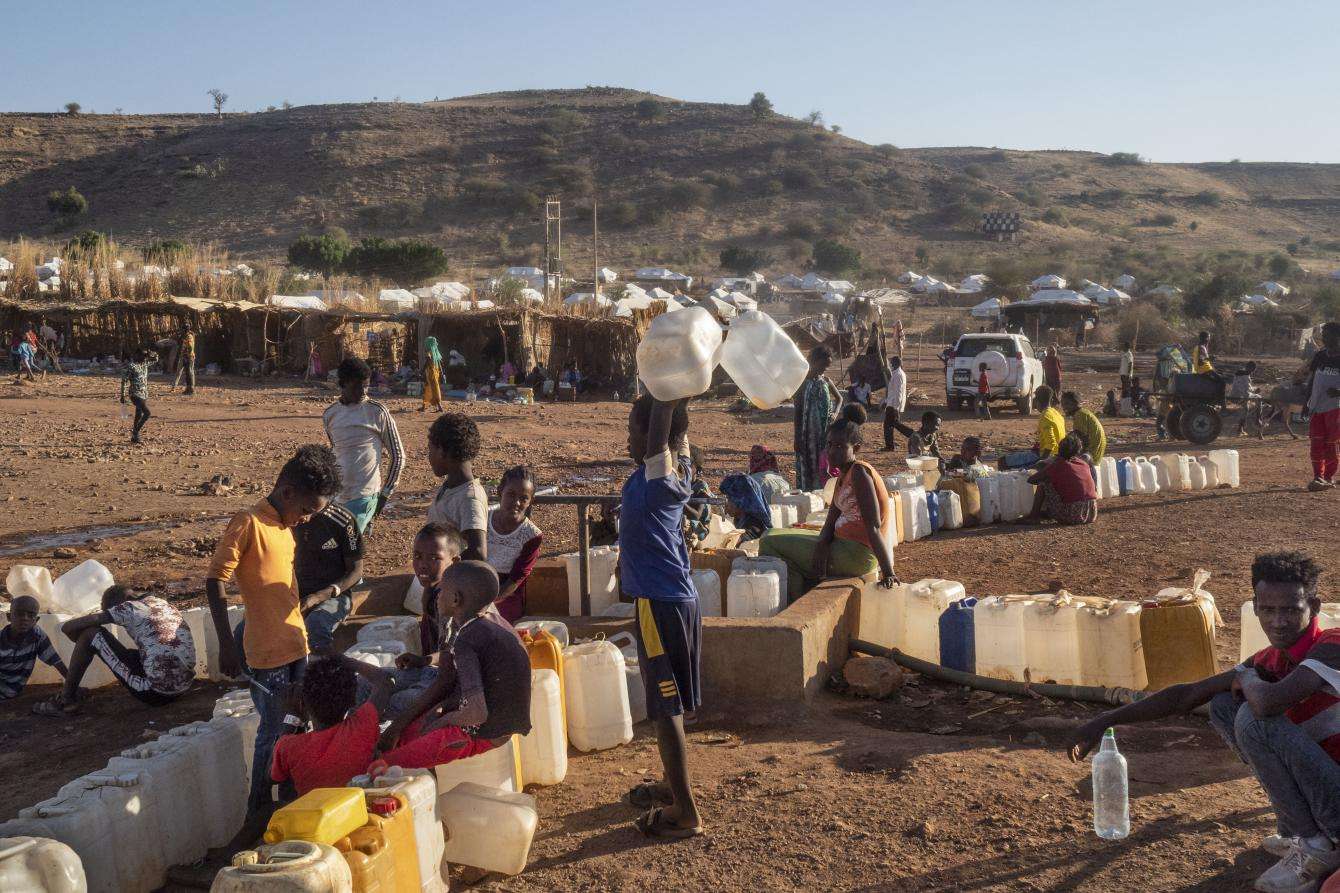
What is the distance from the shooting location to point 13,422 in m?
17.8

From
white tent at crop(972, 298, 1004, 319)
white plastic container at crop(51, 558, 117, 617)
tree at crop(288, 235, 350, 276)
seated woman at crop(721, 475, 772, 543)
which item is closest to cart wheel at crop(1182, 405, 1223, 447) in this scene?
seated woman at crop(721, 475, 772, 543)

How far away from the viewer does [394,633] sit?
5879mm

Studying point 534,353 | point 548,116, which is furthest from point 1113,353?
→ point 548,116

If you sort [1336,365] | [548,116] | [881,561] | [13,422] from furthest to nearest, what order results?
[548,116] < [13,422] < [1336,365] < [881,561]

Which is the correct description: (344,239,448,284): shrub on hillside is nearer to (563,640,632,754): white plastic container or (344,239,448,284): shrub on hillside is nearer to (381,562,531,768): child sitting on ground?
(563,640,632,754): white plastic container

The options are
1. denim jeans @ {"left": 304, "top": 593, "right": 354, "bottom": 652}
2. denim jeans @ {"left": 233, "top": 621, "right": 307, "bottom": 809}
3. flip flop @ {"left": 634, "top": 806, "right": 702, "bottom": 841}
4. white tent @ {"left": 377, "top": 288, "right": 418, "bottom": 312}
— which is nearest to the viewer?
flip flop @ {"left": 634, "top": 806, "right": 702, "bottom": 841}

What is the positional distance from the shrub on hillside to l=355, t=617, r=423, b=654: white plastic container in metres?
42.5

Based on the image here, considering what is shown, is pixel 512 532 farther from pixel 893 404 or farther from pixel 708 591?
pixel 893 404

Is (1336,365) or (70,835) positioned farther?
(1336,365)

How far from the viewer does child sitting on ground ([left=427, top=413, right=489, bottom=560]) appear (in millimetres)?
5070

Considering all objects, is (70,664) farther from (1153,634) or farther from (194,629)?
(1153,634)

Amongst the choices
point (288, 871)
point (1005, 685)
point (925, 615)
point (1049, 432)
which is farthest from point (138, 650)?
point (1049, 432)

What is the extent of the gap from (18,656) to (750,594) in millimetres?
3822

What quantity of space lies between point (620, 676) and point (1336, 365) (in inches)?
357
